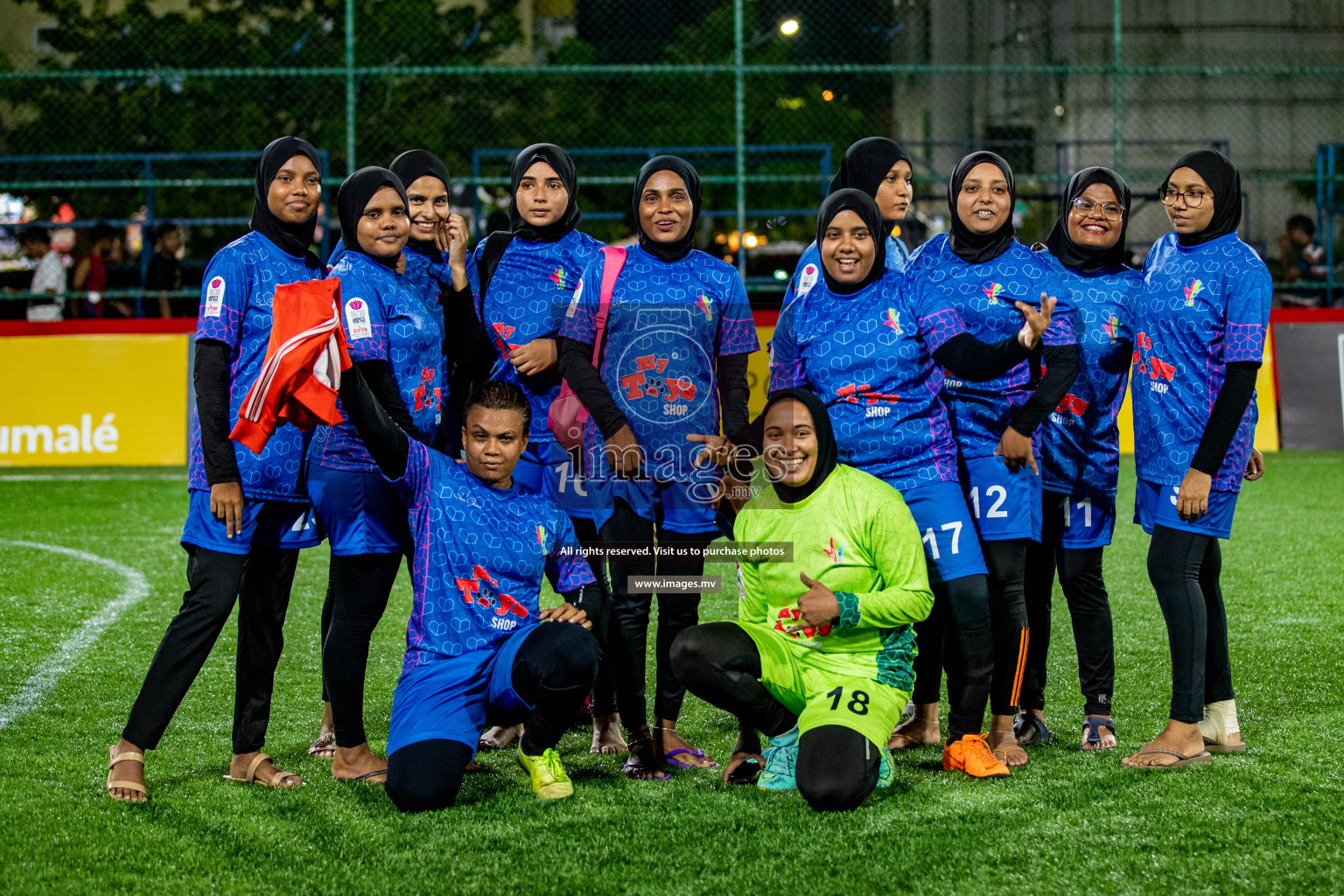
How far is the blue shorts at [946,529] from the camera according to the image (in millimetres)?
4105

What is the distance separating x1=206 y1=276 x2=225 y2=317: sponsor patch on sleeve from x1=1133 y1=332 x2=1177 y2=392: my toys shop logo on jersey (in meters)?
2.93

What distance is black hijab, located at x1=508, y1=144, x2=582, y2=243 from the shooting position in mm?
4539

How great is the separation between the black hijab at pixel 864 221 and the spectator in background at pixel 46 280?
451 inches

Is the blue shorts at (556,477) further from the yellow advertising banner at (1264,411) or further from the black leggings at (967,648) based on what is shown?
the yellow advertising banner at (1264,411)

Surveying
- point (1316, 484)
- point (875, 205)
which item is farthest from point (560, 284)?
point (1316, 484)

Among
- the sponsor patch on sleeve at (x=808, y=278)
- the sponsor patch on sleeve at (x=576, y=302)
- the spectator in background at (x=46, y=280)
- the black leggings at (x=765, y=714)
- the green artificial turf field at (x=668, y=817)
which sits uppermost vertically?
the spectator in background at (x=46, y=280)

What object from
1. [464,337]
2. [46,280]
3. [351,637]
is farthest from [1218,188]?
[46,280]

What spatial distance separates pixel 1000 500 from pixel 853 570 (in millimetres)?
600

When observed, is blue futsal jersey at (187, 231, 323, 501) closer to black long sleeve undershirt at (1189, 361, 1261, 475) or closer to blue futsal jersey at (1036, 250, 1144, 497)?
blue futsal jersey at (1036, 250, 1144, 497)

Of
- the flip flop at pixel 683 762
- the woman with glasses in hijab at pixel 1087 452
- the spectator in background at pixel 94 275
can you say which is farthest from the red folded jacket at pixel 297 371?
the spectator in background at pixel 94 275

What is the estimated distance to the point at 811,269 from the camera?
14.4ft

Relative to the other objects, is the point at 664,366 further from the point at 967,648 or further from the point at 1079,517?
the point at 1079,517

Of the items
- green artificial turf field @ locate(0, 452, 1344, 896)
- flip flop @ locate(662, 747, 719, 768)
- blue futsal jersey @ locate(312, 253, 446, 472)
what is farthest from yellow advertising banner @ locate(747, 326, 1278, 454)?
blue futsal jersey @ locate(312, 253, 446, 472)

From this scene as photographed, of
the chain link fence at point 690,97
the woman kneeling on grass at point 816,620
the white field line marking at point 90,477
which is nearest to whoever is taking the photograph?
the woman kneeling on grass at point 816,620
